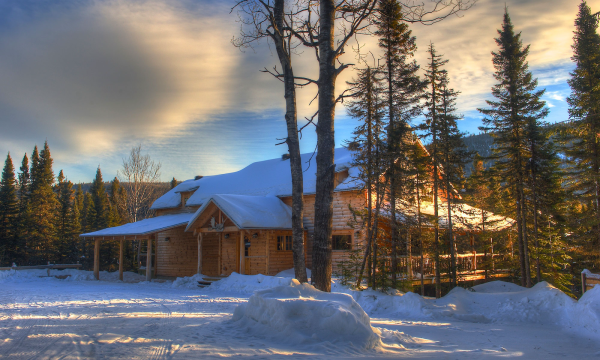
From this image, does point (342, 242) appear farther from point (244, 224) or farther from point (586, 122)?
point (586, 122)

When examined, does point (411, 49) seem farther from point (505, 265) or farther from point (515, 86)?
point (505, 265)

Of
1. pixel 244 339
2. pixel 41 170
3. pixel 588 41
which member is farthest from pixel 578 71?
pixel 41 170

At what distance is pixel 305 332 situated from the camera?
5797 mm

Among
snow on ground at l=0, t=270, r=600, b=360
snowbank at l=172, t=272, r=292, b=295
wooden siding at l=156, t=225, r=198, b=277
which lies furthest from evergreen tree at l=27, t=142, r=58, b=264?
snow on ground at l=0, t=270, r=600, b=360

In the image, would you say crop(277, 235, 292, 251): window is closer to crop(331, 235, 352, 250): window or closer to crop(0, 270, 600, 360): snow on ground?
crop(331, 235, 352, 250): window

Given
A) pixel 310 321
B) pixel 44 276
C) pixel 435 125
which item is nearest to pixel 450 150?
pixel 435 125

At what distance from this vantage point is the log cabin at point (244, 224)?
61.9ft

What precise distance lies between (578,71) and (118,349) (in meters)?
23.0

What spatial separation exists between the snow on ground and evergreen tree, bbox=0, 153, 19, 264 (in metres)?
32.7

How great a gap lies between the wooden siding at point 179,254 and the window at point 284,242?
686 centimetres

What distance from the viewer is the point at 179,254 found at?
24.8 meters

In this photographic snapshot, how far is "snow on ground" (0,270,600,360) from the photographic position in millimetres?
5094

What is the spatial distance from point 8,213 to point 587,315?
44.7 m

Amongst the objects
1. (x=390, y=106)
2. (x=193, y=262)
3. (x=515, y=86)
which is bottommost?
(x=193, y=262)
